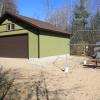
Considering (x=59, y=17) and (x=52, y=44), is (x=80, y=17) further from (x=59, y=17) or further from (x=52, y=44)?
(x=52, y=44)

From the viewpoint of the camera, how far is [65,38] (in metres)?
24.1

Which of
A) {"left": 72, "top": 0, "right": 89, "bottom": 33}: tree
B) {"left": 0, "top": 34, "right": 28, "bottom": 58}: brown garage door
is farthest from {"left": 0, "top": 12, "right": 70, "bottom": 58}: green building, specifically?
{"left": 72, "top": 0, "right": 89, "bottom": 33}: tree

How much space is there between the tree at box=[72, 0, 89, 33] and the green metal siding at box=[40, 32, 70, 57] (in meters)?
10.3

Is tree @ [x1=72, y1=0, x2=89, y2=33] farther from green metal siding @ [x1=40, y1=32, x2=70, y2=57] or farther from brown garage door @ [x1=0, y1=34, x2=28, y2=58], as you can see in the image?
brown garage door @ [x1=0, y1=34, x2=28, y2=58]

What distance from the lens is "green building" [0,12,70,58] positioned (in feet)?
61.3

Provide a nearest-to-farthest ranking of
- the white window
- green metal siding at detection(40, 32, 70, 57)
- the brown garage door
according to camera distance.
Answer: green metal siding at detection(40, 32, 70, 57)
the brown garage door
the white window

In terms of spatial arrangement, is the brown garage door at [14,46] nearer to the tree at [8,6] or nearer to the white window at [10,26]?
the white window at [10,26]

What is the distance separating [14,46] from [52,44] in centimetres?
367

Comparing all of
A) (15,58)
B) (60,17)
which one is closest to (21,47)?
(15,58)

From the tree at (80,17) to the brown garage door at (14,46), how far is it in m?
15.4

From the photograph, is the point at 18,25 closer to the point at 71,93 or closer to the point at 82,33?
the point at 82,33

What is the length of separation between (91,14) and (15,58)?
751 inches

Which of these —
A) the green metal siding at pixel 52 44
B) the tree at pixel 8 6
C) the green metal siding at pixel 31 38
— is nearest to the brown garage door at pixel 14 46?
the green metal siding at pixel 31 38

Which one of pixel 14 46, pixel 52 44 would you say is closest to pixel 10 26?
pixel 14 46
